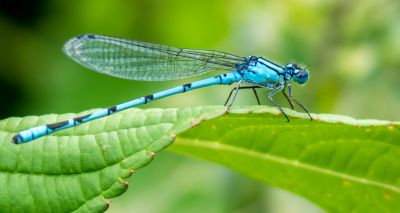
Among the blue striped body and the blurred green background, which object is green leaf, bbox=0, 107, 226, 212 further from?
the blurred green background

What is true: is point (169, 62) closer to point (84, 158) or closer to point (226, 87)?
point (226, 87)

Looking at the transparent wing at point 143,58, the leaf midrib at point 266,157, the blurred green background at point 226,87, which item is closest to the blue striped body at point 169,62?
the transparent wing at point 143,58

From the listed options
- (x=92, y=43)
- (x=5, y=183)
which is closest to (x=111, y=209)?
(x=92, y=43)

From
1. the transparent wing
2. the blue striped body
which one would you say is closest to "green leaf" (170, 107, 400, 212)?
the blue striped body

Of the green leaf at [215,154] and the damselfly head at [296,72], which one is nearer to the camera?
the green leaf at [215,154]

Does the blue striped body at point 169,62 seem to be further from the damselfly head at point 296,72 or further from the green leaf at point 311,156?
the green leaf at point 311,156

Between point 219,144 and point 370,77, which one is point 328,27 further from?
point 219,144

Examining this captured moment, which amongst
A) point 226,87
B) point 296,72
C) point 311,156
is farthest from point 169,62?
point 311,156
